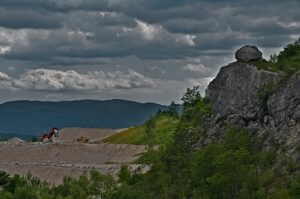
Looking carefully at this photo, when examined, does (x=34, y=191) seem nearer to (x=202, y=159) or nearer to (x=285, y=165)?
A: (x=202, y=159)

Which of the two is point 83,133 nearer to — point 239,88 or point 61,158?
point 61,158

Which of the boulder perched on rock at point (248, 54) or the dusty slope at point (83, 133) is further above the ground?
the boulder perched on rock at point (248, 54)

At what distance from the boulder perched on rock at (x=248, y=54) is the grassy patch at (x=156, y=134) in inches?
1291

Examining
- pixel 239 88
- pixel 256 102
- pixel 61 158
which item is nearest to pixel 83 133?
pixel 61 158

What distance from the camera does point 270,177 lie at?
55.3m

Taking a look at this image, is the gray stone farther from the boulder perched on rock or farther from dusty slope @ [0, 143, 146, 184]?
dusty slope @ [0, 143, 146, 184]

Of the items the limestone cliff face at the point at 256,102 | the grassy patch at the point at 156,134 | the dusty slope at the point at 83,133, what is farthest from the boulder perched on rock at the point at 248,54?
the dusty slope at the point at 83,133

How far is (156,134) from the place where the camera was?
109312 mm

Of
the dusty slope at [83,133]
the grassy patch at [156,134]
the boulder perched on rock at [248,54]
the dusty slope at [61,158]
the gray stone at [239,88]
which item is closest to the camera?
the gray stone at [239,88]

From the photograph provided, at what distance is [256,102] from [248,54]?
14.1 feet

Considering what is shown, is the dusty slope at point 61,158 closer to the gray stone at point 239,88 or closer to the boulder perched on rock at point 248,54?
the gray stone at point 239,88

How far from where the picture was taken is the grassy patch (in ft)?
345

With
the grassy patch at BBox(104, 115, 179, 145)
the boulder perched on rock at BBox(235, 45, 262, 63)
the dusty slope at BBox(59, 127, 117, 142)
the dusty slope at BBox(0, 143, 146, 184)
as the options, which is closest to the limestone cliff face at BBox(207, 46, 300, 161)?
the boulder perched on rock at BBox(235, 45, 262, 63)

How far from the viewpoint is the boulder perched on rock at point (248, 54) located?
224ft
